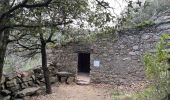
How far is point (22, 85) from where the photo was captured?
11352 mm

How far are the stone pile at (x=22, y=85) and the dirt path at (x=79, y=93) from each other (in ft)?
1.45

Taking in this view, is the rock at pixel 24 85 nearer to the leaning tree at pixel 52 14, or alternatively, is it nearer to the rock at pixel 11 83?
the rock at pixel 11 83

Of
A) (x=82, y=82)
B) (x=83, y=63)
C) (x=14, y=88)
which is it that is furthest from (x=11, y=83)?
(x=83, y=63)

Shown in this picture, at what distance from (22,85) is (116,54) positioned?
172 inches

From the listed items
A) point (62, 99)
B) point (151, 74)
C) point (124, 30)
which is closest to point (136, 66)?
point (124, 30)

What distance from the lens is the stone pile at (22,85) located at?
34.2ft

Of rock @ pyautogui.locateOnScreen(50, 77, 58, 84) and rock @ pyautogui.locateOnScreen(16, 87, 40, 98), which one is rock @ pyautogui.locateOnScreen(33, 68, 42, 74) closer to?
rock @ pyautogui.locateOnScreen(50, 77, 58, 84)

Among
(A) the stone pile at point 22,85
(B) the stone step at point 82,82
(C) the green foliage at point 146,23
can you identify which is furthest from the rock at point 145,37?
(A) the stone pile at point 22,85

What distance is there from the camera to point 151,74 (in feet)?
16.8

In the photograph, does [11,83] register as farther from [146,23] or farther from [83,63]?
[83,63]

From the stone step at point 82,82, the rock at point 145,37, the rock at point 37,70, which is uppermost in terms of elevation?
the rock at point 145,37

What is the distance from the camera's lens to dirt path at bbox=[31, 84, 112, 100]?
10.9 metres

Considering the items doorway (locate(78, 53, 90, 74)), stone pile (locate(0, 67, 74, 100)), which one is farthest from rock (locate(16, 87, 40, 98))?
doorway (locate(78, 53, 90, 74))

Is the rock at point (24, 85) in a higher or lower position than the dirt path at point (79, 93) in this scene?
higher
